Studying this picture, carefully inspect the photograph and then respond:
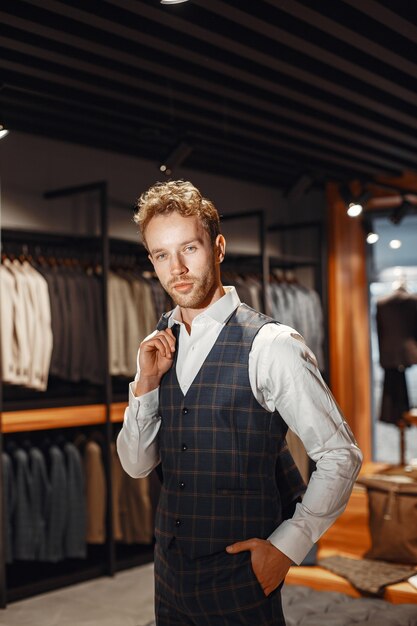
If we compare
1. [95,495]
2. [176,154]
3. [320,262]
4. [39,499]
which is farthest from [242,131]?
[39,499]

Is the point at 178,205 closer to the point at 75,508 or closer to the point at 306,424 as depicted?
the point at 306,424

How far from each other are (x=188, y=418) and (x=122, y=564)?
359cm

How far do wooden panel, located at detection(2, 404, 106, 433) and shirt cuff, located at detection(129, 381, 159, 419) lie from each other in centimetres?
266

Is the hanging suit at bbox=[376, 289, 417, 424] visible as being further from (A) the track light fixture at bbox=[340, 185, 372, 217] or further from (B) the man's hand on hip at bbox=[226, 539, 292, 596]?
(B) the man's hand on hip at bbox=[226, 539, 292, 596]

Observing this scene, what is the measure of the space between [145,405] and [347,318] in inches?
224

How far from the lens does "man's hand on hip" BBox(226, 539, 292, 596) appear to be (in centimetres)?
187

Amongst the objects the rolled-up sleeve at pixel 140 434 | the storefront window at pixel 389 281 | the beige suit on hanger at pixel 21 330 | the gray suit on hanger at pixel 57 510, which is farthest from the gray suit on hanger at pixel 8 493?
the storefront window at pixel 389 281

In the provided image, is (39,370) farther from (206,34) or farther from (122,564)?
(206,34)

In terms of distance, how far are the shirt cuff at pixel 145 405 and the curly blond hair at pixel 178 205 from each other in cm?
42

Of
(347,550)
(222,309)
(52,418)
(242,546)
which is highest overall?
(222,309)

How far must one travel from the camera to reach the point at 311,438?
1.85 m

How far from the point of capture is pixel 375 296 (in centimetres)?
785

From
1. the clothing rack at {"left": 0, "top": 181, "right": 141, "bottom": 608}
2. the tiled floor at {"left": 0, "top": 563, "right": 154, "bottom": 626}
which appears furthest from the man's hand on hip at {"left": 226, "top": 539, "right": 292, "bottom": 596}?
the clothing rack at {"left": 0, "top": 181, "right": 141, "bottom": 608}

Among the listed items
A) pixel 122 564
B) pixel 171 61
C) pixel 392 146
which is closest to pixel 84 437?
pixel 122 564
